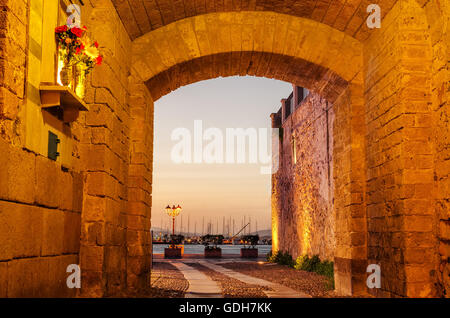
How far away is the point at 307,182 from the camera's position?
41.8 feet

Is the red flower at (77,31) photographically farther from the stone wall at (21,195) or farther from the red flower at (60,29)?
the stone wall at (21,195)

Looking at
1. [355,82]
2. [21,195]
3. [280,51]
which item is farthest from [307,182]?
[21,195]

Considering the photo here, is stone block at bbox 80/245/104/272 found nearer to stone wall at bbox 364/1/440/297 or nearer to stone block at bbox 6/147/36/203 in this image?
stone block at bbox 6/147/36/203

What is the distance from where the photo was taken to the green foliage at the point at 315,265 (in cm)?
1008

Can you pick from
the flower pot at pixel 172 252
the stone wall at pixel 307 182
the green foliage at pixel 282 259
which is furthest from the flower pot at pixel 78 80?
the flower pot at pixel 172 252

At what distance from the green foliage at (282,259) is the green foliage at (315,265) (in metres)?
1.10

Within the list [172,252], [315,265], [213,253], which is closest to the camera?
[315,265]

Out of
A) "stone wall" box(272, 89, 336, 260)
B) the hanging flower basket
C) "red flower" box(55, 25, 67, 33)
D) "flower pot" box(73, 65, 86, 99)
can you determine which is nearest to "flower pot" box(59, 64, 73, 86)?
the hanging flower basket

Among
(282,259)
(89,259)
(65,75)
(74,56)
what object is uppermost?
(74,56)

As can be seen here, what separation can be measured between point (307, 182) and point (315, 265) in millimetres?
2429

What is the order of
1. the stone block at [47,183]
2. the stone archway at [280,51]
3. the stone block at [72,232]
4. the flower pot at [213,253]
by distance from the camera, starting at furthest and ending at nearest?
the flower pot at [213,253] < the stone archway at [280,51] < the stone block at [72,232] < the stone block at [47,183]

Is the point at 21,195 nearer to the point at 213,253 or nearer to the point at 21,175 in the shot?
the point at 21,175

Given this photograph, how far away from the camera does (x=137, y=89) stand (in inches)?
252

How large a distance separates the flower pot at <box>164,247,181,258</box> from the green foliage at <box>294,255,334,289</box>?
9.45m
